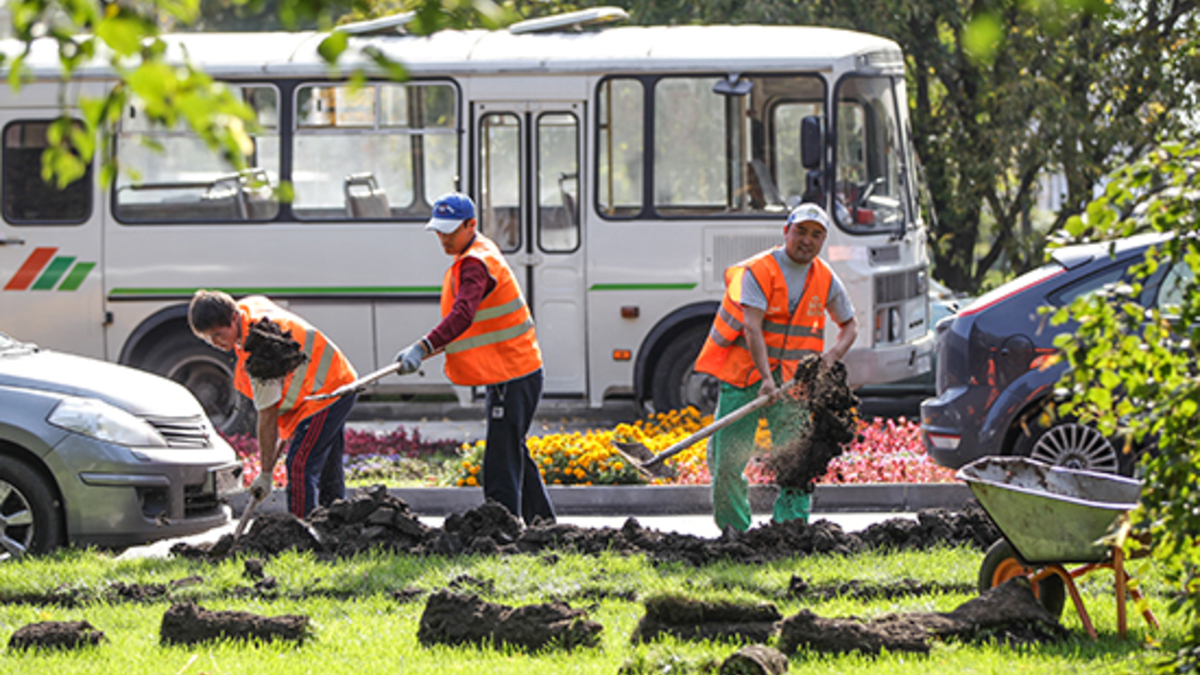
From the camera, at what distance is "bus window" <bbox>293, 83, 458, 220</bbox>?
12.5 meters

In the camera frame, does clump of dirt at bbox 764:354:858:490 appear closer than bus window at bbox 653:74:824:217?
Yes

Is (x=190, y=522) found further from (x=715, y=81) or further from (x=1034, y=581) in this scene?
(x=715, y=81)

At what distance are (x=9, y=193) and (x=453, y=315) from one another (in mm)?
7157

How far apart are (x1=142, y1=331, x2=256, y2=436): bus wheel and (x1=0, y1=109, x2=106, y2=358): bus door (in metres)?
0.58

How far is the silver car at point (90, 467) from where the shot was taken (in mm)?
7312

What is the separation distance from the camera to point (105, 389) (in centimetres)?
769

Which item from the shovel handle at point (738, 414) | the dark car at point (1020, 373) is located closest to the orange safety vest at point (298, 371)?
the shovel handle at point (738, 414)

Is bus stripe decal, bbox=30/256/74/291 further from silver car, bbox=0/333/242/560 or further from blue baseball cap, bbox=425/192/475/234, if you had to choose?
blue baseball cap, bbox=425/192/475/234

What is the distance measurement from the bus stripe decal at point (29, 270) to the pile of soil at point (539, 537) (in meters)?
6.21

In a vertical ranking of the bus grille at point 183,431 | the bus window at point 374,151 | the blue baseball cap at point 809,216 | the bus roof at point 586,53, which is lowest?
the bus grille at point 183,431

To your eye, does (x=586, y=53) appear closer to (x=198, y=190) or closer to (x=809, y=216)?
(x=198, y=190)

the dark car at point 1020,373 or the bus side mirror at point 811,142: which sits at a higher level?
the bus side mirror at point 811,142

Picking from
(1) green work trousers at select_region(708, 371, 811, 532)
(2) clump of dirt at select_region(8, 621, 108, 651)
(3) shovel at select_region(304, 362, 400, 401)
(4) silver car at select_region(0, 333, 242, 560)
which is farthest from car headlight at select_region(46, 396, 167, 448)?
(1) green work trousers at select_region(708, 371, 811, 532)

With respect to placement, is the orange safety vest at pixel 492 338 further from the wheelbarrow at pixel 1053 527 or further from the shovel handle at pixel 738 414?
the wheelbarrow at pixel 1053 527
